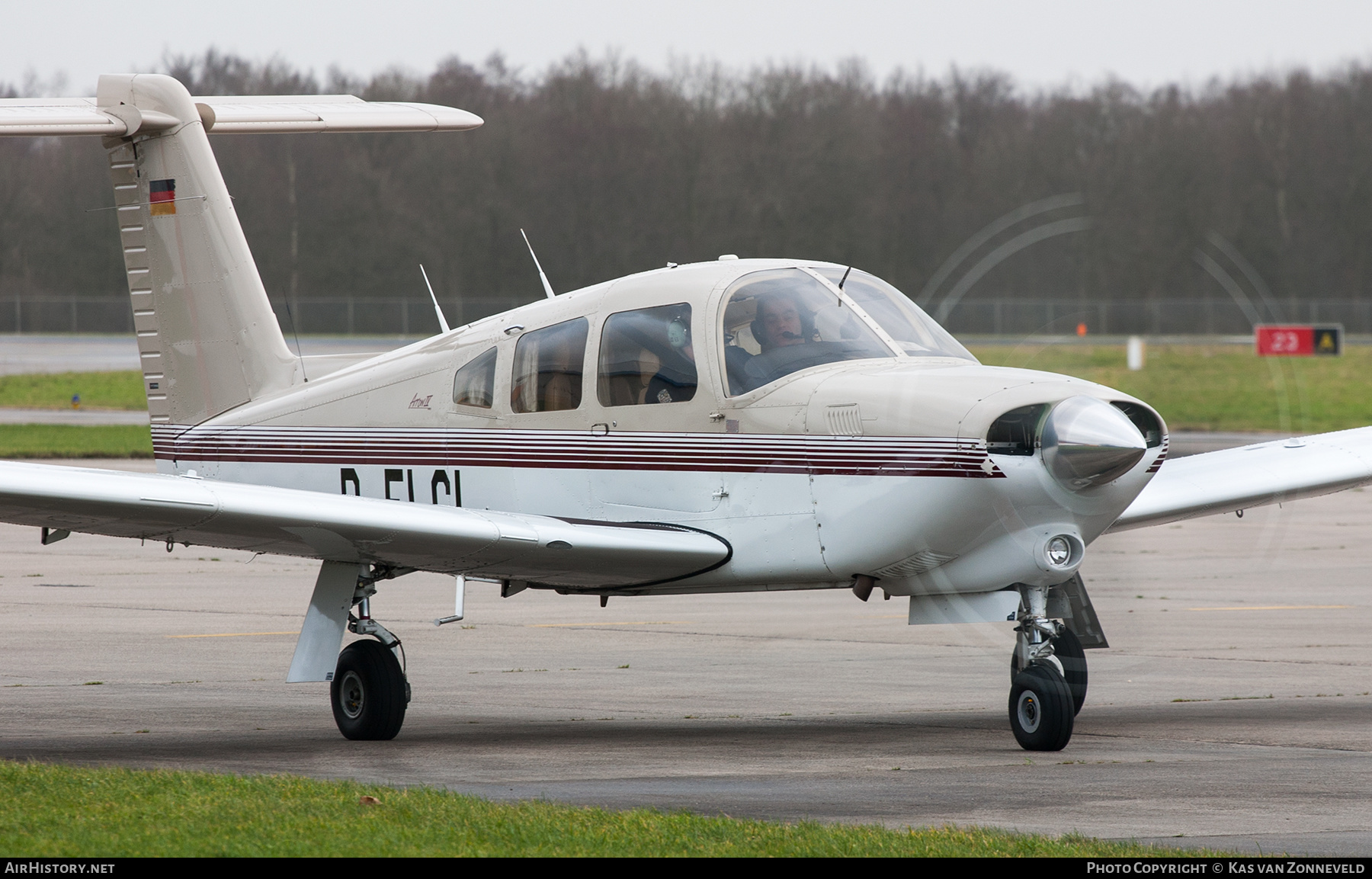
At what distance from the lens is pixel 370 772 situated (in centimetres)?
849

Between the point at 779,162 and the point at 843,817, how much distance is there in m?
50.5

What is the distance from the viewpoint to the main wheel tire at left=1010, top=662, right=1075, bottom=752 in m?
8.71

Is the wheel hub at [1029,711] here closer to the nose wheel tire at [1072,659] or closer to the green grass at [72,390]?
the nose wheel tire at [1072,659]

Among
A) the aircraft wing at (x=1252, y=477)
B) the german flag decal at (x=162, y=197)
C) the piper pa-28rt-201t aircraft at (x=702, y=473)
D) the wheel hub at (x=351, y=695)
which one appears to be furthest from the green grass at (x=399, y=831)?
the german flag decal at (x=162, y=197)

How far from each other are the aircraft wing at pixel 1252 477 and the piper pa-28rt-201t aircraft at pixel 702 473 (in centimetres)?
2

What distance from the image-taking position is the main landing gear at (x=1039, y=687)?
28.6ft

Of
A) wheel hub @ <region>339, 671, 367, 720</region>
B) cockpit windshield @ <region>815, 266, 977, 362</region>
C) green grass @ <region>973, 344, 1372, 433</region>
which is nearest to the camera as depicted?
cockpit windshield @ <region>815, 266, 977, 362</region>

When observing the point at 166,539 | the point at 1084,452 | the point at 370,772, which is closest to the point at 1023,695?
the point at 1084,452

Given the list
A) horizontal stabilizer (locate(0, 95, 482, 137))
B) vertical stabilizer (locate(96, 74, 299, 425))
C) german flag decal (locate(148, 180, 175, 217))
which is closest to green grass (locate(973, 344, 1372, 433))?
horizontal stabilizer (locate(0, 95, 482, 137))

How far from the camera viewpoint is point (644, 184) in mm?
66250

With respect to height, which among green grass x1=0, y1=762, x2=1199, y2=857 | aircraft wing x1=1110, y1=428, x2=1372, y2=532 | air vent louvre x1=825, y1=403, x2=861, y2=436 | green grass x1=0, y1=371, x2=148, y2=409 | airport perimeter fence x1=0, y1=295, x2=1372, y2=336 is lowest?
airport perimeter fence x1=0, y1=295, x2=1372, y2=336

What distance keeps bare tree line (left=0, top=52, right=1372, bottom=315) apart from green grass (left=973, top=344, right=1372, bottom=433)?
8.41ft

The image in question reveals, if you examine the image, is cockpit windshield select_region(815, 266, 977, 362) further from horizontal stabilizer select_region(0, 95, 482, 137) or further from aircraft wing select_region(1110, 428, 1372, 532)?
horizontal stabilizer select_region(0, 95, 482, 137)

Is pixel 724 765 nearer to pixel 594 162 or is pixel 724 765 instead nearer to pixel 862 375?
pixel 862 375
